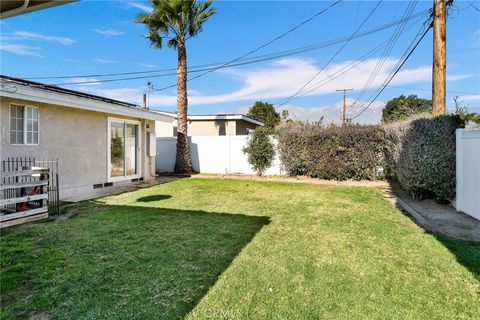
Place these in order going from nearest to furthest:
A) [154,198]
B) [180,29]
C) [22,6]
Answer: [22,6] → [154,198] → [180,29]

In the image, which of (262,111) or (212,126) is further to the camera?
(262,111)

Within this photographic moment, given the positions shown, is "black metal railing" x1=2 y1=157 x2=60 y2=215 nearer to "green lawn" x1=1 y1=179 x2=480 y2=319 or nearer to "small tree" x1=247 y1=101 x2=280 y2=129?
"green lawn" x1=1 y1=179 x2=480 y2=319

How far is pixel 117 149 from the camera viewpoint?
11.3 meters

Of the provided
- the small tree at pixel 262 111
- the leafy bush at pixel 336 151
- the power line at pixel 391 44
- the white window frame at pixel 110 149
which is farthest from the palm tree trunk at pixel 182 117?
the small tree at pixel 262 111

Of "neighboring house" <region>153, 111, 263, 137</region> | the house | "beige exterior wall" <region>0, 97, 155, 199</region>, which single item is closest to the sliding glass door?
"beige exterior wall" <region>0, 97, 155, 199</region>

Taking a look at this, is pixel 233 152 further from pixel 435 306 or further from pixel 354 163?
pixel 435 306

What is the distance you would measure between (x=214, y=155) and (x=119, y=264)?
41.2 ft

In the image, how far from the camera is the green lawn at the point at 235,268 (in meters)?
2.91

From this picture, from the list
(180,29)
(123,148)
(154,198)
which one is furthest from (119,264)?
(180,29)

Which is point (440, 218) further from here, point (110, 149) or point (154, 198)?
point (110, 149)

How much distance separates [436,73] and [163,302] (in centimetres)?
1077

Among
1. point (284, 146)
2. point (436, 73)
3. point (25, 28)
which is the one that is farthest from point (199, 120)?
point (436, 73)

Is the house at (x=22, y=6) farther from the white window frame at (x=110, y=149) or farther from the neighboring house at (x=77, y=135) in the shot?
the white window frame at (x=110, y=149)

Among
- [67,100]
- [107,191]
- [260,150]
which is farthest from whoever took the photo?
[260,150]
